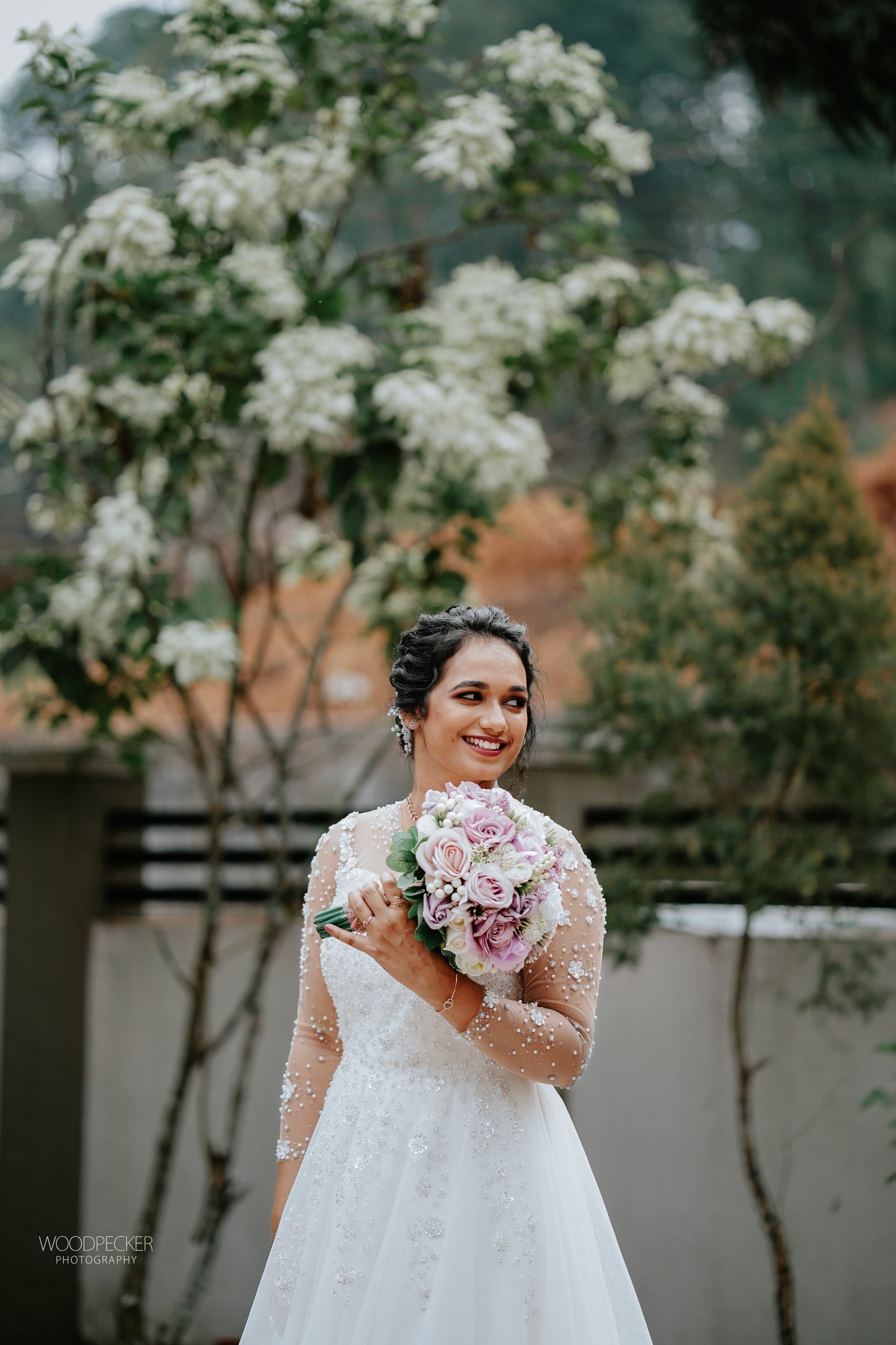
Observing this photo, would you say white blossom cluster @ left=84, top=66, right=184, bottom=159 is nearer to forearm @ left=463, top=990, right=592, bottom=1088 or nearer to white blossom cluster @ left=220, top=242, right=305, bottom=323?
white blossom cluster @ left=220, top=242, right=305, bottom=323

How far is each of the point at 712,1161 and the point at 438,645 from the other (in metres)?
2.76

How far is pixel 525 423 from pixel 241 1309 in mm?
3169

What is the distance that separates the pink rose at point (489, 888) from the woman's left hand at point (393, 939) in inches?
4.9

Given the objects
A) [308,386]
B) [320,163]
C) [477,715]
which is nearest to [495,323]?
[320,163]

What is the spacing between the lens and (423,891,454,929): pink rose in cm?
162

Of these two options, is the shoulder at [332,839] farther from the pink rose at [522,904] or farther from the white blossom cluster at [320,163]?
the white blossom cluster at [320,163]

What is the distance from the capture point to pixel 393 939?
1.69 meters

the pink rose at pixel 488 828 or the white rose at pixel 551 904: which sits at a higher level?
the pink rose at pixel 488 828

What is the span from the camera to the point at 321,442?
3377 mm

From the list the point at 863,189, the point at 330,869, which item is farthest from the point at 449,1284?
the point at 863,189

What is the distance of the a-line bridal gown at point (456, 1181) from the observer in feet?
5.75

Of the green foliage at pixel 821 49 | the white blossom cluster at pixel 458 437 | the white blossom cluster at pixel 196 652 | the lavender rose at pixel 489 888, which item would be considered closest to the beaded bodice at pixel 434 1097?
the lavender rose at pixel 489 888

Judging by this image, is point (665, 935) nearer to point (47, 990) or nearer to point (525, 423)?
point (525, 423)

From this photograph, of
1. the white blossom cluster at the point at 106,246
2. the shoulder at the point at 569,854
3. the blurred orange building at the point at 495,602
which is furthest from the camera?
the blurred orange building at the point at 495,602
